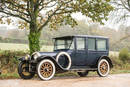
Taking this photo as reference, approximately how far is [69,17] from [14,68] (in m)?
5.06

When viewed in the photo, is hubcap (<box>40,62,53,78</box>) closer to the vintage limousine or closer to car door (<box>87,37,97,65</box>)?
the vintage limousine

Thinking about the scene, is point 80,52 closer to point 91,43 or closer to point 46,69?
point 91,43

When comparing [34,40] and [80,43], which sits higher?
[34,40]

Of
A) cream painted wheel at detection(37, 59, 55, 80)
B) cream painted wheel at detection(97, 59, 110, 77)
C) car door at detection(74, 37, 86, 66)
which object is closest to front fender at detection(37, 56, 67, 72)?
cream painted wheel at detection(37, 59, 55, 80)

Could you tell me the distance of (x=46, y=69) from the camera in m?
9.25

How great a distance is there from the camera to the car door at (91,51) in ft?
36.1

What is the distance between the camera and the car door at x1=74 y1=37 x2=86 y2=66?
10500mm

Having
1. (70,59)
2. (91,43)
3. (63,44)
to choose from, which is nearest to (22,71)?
(70,59)

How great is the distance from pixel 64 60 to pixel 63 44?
1202mm

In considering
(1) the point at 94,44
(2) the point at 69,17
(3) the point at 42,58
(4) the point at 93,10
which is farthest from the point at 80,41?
(2) the point at 69,17

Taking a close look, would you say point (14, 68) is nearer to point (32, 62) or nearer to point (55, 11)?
point (55, 11)

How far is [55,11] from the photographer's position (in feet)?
50.7

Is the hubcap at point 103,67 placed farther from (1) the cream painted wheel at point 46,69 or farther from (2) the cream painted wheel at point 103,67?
(1) the cream painted wheel at point 46,69

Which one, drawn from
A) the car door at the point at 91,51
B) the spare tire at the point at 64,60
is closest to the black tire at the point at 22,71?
the spare tire at the point at 64,60
